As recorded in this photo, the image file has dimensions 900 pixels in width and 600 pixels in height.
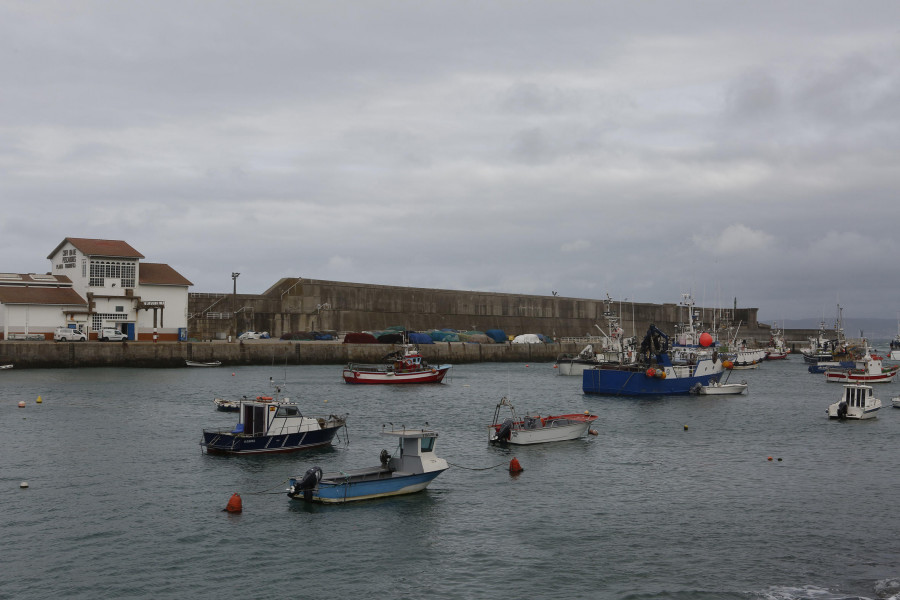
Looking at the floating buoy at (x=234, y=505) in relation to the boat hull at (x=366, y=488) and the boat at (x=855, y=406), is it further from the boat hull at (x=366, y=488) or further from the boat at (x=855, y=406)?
the boat at (x=855, y=406)

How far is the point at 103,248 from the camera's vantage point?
280 feet

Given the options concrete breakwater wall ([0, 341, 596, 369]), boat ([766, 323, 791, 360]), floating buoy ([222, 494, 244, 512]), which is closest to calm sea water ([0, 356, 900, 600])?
floating buoy ([222, 494, 244, 512])

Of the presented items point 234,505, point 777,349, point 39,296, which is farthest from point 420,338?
point 234,505

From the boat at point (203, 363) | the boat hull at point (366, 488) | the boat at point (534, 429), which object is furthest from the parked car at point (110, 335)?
the boat hull at point (366, 488)

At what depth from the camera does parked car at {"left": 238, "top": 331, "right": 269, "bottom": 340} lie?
97.6m

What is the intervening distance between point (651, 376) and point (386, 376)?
22995mm

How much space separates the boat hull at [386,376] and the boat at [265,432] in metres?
34.0

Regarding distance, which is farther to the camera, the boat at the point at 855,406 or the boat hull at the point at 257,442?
the boat at the point at 855,406

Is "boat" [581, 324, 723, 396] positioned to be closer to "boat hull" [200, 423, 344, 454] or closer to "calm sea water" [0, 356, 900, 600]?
"calm sea water" [0, 356, 900, 600]

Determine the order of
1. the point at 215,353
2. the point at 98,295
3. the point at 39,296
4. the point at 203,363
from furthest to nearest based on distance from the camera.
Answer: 1. the point at 215,353
2. the point at 98,295
3. the point at 203,363
4. the point at 39,296

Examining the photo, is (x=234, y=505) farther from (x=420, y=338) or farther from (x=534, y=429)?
(x=420, y=338)

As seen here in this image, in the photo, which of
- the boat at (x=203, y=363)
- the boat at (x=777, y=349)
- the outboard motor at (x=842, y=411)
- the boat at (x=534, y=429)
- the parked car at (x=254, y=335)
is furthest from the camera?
the boat at (x=777, y=349)

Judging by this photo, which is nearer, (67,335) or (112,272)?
(67,335)

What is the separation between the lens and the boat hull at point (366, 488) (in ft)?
87.1
